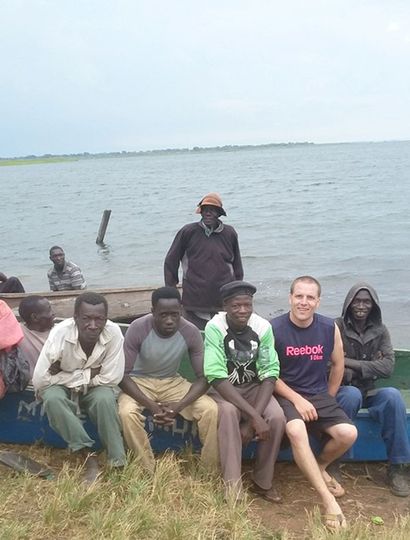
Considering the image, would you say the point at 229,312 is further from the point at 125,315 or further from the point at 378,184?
the point at 378,184

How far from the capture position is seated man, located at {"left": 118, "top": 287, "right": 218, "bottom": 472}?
4594mm

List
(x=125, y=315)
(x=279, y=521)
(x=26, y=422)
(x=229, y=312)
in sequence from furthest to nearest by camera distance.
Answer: (x=125, y=315), (x=26, y=422), (x=229, y=312), (x=279, y=521)

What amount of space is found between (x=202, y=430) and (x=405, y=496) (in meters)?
1.58

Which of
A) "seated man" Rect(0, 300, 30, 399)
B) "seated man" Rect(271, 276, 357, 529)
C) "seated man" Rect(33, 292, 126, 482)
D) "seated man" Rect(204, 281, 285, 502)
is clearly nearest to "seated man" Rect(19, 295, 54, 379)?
"seated man" Rect(0, 300, 30, 399)

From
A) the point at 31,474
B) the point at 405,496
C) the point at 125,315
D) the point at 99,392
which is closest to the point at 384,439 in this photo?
the point at 405,496

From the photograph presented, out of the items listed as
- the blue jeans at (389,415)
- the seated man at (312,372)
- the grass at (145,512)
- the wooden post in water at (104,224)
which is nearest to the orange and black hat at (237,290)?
the seated man at (312,372)

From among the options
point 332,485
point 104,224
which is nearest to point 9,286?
point 332,485

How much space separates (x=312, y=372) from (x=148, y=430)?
4.21 ft

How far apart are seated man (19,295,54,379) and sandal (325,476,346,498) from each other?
95.6 inches

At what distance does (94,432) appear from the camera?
498cm

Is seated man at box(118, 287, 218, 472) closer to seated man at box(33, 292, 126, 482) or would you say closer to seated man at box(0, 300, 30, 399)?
seated man at box(33, 292, 126, 482)

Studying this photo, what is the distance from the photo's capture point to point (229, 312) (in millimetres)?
4777

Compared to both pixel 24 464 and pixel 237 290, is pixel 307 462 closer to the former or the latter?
pixel 237 290

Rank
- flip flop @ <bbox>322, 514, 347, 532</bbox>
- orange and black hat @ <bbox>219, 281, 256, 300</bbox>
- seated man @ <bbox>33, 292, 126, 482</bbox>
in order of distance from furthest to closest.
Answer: orange and black hat @ <bbox>219, 281, 256, 300</bbox> → seated man @ <bbox>33, 292, 126, 482</bbox> → flip flop @ <bbox>322, 514, 347, 532</bbox>
